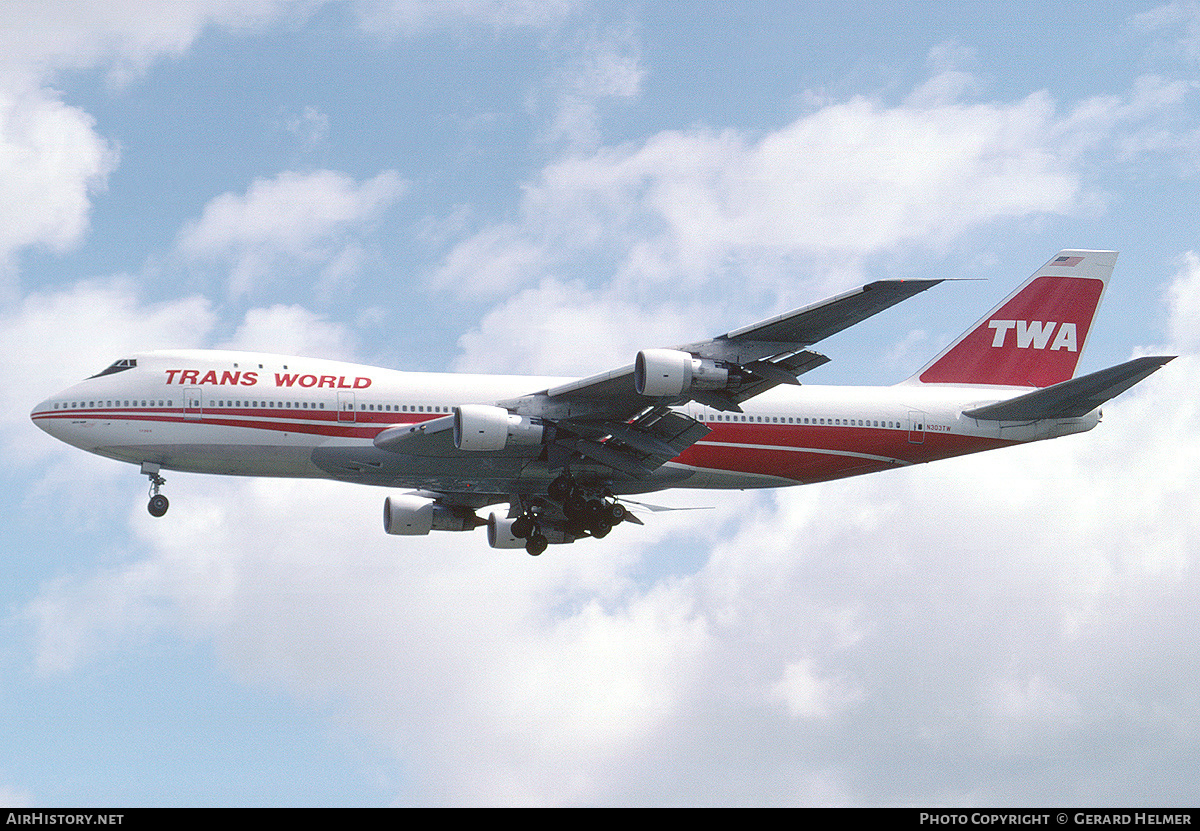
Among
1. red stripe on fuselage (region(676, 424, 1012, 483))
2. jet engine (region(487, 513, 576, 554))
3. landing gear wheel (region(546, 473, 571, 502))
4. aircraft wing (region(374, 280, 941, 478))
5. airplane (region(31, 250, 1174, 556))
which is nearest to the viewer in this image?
aircraft wing (region(374, 280, 941, 478))

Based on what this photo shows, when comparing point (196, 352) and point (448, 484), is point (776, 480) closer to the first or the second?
point (448, 484)

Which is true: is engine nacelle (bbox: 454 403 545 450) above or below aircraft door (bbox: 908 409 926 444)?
below

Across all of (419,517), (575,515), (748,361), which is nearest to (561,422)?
(575,515)

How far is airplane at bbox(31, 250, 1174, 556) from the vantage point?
32.7m

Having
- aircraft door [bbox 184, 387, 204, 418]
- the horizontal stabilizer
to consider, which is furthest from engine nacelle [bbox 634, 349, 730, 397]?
aircraft door [bbox 184, 387, 204, 418]

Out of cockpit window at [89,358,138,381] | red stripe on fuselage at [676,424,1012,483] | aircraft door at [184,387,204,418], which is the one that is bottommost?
red stripe on fuselage at [676,424,1012,483]

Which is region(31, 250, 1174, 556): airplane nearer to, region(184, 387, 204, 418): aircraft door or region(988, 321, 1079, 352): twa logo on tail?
region(184, 387, 204, 418): aircraft door

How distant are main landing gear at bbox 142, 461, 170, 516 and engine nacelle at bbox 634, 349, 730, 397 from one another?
14.7m

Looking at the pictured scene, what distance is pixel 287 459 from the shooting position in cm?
3606

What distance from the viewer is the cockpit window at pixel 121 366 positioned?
3691 centimetres
